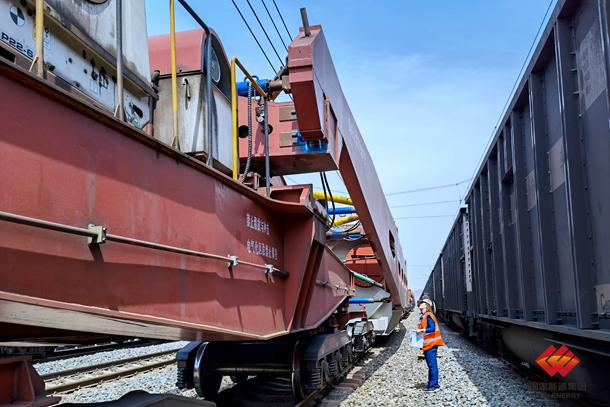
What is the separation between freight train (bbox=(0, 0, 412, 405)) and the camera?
2133mm

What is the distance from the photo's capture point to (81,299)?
7.59 ft

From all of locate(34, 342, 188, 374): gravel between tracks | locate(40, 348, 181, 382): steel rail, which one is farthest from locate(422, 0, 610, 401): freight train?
locate(34, 342, 188, 374): gravel between tracks

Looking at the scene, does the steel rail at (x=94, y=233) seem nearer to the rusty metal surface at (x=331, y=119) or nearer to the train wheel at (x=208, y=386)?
the rusty metal surface at (x=331, y=119)

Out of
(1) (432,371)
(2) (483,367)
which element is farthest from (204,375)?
(2) (483,367)

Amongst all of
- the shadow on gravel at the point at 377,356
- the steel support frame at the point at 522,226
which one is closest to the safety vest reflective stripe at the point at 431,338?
the shadow on gravel at the point at 377,356

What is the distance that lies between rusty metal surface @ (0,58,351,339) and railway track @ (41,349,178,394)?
16.1 ft

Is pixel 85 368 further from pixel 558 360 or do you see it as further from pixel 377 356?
pixel 558 360

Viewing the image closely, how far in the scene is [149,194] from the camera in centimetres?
285

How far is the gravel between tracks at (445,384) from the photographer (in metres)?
7.14

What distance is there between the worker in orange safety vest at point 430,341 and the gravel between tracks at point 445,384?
0.61 ft

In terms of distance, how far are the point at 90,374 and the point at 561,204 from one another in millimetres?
8279

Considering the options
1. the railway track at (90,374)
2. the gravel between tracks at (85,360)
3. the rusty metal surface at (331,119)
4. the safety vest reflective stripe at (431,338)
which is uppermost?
the rusty metal surface at (331,119)

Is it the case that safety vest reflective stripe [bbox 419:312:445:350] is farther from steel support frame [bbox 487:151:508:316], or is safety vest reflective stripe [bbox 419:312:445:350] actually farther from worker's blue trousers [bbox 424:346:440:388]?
steel support frame [bbox 487:151:508:316]

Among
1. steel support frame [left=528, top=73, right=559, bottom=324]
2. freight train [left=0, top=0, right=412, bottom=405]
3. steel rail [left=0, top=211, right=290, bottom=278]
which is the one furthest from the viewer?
steel support frame [left=528, top=73, right=559, bottom=324]
